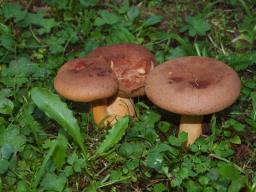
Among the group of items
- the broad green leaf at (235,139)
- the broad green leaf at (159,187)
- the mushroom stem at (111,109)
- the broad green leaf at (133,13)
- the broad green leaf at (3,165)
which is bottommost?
the broad green leaf at (235,139)

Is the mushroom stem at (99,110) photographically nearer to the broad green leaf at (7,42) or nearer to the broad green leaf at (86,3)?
the broad green leaf at (7,42)

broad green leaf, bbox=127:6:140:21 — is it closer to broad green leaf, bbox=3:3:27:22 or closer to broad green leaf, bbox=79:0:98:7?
broad green leaf, bbox=79:0:98:7

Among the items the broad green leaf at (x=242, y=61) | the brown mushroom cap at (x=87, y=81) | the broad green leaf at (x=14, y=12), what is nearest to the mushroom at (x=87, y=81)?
the brown mushroom cap at (x=87, y=81)

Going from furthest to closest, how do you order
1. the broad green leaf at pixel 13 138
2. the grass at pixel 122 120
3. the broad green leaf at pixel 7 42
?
the broad green leaf at pixel 7 42 → the broad green leaf at pixel 13 138 → the grass at pixel 122 120

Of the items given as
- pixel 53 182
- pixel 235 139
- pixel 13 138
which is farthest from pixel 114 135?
pixel 235 139

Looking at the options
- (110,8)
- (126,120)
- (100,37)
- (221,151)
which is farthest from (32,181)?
(110,8)

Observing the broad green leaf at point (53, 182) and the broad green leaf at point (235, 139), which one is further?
the broad green leaf at point (235, 139)

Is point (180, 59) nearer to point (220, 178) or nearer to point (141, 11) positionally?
point (220, 178)

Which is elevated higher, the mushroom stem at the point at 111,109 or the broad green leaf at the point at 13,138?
the broad green leaf at the point at 13,138
